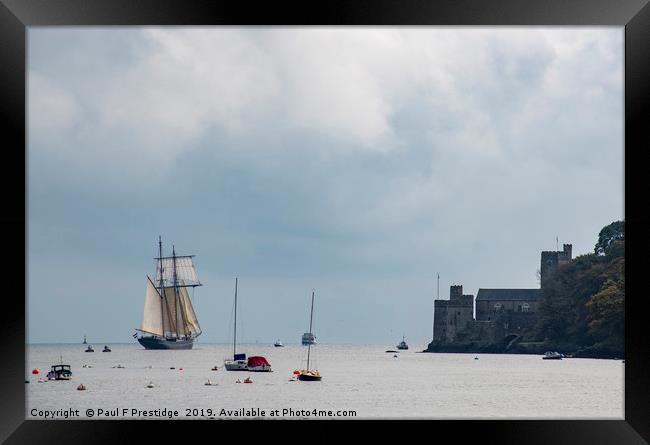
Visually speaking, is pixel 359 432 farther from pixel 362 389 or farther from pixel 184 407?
pixel 362 389

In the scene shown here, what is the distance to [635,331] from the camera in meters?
4.82

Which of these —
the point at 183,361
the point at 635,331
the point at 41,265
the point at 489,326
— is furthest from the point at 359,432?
the point at 41,265

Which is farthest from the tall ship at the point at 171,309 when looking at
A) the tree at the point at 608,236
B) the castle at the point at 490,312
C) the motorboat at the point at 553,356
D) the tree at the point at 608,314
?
the tree at the point at 608,236

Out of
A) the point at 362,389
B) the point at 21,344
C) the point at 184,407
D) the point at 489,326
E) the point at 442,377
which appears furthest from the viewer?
the point at 489,326

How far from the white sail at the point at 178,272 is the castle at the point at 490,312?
14934mm

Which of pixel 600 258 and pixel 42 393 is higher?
pixel 600 258

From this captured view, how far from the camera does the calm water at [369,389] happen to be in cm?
2633

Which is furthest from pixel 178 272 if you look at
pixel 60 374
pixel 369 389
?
pixel 369 389

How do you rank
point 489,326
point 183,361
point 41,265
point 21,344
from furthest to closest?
point 41,265 → point 489,326 → point 183,361 → point 21,344

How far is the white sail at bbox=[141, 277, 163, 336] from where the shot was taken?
4322 cm

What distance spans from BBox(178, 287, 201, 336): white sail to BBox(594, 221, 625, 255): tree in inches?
783

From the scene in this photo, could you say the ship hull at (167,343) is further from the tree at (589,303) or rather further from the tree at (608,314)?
the tree at (608,314)

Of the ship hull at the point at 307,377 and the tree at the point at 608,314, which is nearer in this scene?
the ship hull at the point at 307,377

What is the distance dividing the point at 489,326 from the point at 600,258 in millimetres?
10623
